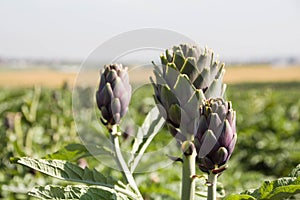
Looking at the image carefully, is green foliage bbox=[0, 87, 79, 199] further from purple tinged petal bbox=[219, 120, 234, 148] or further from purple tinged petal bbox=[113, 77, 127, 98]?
purple tinged petal bbox=[219, 120, 234, 148]

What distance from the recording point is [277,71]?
1030 inches

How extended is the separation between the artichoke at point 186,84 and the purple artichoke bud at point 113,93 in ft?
0.37

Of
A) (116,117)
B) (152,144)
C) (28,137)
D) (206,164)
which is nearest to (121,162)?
(116,117)

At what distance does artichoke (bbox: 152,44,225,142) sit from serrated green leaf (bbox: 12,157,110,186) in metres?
0.16

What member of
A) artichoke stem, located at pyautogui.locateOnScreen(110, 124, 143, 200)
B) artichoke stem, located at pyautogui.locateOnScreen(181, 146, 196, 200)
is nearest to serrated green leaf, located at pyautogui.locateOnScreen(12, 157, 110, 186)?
artichoke stem, located at pyautogui.locateOnScreen(110, 124, 143, 200)

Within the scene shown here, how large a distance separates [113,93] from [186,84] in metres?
0.17

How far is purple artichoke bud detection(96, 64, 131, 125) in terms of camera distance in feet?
Answer: 2.71

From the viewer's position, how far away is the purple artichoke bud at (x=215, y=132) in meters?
0.66

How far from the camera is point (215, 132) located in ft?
2.19

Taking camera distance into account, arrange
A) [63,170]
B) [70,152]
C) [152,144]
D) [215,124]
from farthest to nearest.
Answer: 1. [152,144]
2. [70,152]
3. [63,170]
4. [215,124]

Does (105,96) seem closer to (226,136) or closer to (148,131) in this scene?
(148,131)

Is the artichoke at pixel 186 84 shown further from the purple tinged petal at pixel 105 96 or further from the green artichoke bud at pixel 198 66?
the purple tinged petal at pixel 105 96

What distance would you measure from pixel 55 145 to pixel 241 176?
1097mm

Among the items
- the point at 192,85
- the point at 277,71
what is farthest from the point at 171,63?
the point at 277,71
